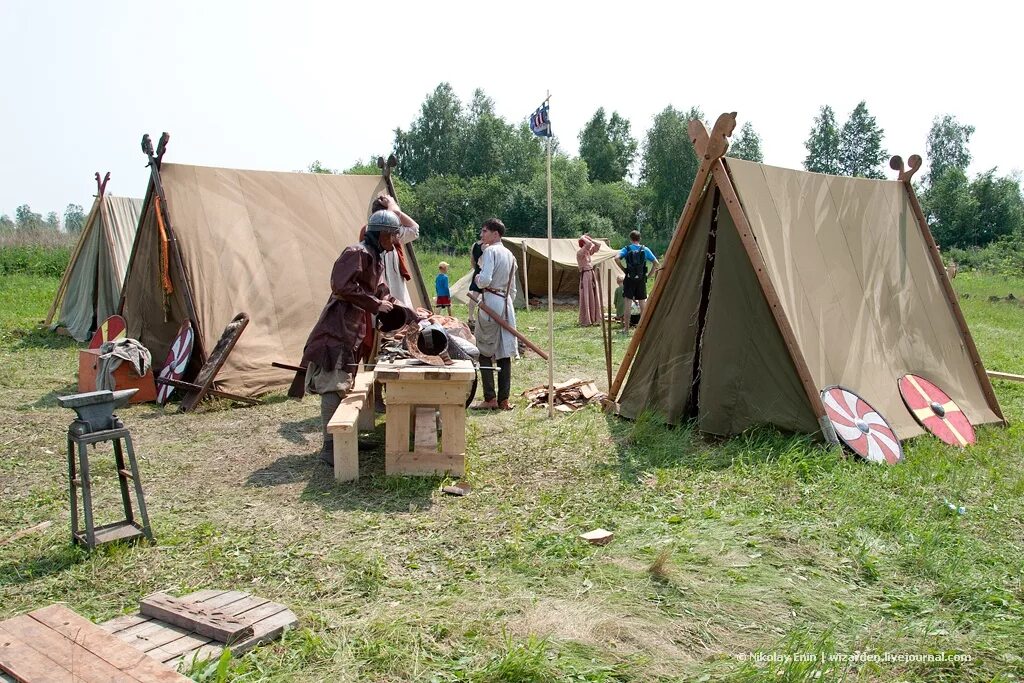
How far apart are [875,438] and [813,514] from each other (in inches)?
54.6

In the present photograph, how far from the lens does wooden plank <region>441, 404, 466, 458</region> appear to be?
4.77m

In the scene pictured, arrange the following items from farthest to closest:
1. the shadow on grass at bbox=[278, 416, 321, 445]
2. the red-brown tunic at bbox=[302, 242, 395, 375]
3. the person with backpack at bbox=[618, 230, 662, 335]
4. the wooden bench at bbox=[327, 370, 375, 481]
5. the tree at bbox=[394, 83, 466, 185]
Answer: the tree at bbox=[394, 83, 466, 185]
the person with backpack at bbox=[618, 230, 662, 335]
the shadow on grass at bbox=[278, 416, 321, 445]
the red-brown tunic at bbox=[302, 242, 395, 375]
the wooden bench at bbox=[327, 370, 375, 481]

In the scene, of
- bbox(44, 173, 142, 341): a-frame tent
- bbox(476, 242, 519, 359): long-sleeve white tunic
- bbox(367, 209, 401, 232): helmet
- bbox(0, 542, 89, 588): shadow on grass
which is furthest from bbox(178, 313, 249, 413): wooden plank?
bbox(44, 173, 142, 341): a-frame tent

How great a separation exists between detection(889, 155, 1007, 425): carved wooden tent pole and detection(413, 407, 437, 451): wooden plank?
14.3 ft

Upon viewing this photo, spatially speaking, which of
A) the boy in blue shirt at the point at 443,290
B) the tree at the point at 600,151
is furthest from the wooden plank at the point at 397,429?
the tree at the point at 600,151

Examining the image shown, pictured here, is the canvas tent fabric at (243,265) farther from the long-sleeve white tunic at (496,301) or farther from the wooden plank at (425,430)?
the wooden plank at (425,430)

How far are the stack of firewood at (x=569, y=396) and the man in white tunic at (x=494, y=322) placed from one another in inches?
11.9

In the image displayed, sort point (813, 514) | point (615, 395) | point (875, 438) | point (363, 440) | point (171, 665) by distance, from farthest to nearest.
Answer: point (615, 395)
point (363, 440)
point (875, 438)
point (813, 514)
point (171, 665)

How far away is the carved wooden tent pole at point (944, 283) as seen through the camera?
6.40 meters

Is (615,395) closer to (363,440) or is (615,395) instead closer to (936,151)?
(363,440)

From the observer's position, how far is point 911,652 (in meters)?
2.81

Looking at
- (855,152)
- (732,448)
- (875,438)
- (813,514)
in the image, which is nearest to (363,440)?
(732,448)

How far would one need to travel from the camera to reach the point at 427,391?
4.73m

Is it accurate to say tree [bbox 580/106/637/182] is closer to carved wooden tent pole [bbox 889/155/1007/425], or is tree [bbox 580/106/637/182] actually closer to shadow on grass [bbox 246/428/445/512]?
carved wooden tent pole [bbox 889/155/1007/425]
